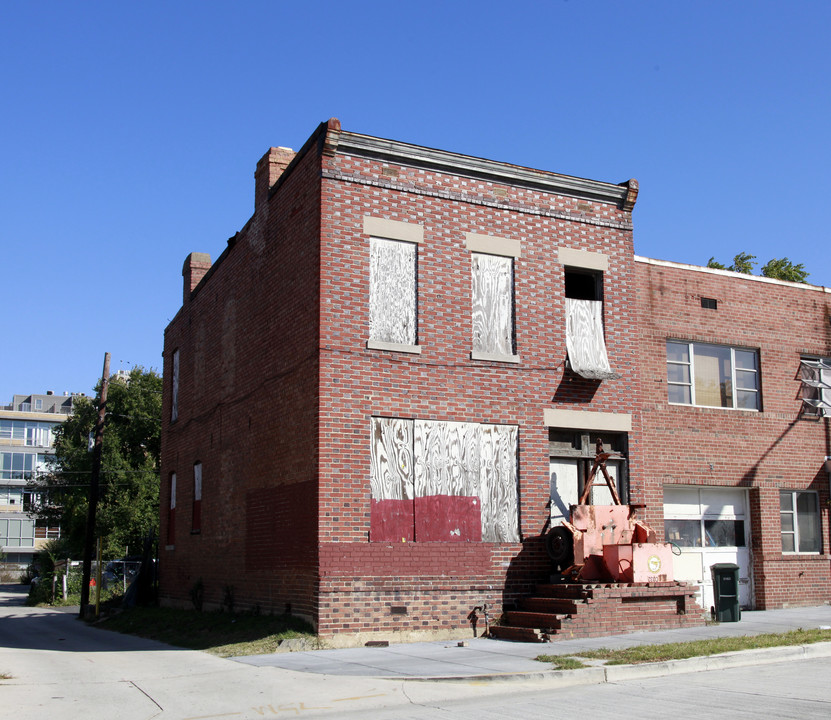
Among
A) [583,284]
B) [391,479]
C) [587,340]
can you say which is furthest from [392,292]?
[583,284]

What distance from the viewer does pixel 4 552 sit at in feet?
263

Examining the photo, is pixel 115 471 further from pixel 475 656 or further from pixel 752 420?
pixel 475 656

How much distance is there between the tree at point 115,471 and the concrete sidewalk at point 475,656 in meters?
39.6

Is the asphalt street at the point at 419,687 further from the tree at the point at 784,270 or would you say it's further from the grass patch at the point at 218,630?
the tree at the point at 784,270

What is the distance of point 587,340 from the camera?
1833 cm

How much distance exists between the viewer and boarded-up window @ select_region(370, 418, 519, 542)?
16.0 meters

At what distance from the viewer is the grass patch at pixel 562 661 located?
38.2ft

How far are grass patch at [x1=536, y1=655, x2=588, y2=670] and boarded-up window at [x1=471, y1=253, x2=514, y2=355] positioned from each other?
640 cm


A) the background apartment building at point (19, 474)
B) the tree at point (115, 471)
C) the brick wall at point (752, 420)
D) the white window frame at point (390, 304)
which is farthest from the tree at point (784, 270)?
the background apartment building at point (19, 474)

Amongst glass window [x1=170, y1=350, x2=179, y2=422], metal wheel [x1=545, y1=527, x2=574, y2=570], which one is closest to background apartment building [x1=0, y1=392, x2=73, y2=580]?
glass window [x1=170, y1=350, x2=179, y2=422]

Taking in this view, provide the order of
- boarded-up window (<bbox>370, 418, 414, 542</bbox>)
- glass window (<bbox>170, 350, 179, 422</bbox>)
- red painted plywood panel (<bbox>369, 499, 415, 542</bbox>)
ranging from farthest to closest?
glass window (<bbox>170, 350, 179, 422</bbox>), boarded-up window (<bbox>370, 418, 414, 542</bbox>), red painted plywood panel (<bbox>369, 499, 415, 542</bbox>)

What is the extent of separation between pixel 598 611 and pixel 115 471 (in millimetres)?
42720

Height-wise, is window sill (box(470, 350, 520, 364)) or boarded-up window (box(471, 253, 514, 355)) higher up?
boarded-up window (box(471, 253, 514, 355))

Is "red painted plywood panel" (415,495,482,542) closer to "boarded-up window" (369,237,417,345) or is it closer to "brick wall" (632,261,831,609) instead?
"boarded-up window" (369,237,417,345)
